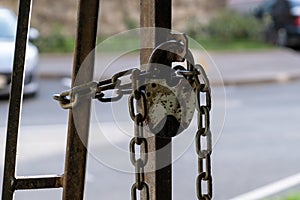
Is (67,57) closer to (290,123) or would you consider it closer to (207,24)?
(207,24)

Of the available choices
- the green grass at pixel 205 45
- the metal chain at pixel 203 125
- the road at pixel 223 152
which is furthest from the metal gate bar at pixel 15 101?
the green grass at pixel 205 45

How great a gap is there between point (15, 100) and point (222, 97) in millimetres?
551

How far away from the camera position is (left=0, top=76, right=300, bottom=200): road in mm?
4027

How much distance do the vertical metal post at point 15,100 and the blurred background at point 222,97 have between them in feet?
0.49

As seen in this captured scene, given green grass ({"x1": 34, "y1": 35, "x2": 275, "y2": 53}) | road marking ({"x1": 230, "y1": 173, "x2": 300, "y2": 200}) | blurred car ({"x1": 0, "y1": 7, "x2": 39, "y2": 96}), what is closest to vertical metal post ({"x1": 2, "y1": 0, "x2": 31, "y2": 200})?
road marking ({"x1": 230, "y1": 173, "x2": 300, "y2": 200})

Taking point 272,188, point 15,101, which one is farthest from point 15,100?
point 272,188

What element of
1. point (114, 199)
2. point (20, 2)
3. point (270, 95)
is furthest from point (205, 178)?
point (270, 95)

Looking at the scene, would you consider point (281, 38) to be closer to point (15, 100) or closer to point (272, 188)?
point (272, 188)

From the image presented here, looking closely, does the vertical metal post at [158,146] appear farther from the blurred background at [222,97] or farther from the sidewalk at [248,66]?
the sidewalk at [248,66]

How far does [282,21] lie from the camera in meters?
12.1

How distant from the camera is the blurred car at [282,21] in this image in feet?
38.7

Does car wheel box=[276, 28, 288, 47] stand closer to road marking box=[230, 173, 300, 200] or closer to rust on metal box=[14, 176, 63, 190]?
road marking box=[230, 173, 300, 200]

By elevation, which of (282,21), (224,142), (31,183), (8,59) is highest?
(282,21)

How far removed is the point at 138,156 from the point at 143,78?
14 centimetres
